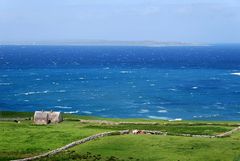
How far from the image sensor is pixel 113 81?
192625mm

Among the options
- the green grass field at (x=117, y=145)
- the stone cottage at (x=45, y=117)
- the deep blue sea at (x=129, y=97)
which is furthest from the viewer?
the deep blue sea at (x=129, y=97)

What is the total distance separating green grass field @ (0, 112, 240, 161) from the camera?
182 feet

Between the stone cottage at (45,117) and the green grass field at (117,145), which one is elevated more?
the stone cottage at (45,117)

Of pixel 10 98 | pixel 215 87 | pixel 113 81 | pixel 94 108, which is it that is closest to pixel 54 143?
pixel 94 108

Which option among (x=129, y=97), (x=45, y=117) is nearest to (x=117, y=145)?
(x=45, y=117)

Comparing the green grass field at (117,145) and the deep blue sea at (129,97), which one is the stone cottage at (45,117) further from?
the deep blue sea at (129,97)

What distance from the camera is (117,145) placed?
2400 inches

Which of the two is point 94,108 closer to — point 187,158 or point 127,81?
point 127,81

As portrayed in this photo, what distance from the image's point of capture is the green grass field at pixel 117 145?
2185 inches

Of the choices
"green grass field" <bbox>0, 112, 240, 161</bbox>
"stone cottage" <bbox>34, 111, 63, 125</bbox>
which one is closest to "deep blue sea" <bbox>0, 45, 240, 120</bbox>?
"stone cottage" <bbox>34, 111, 63, 125</bbox>

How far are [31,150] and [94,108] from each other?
7108 centimetres

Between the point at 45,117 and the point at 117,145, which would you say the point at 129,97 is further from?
the point at 117,145

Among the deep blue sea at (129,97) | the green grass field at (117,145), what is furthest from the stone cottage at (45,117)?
the deep blue sea at (129,97)

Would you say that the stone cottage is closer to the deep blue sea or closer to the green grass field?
the green grass field
